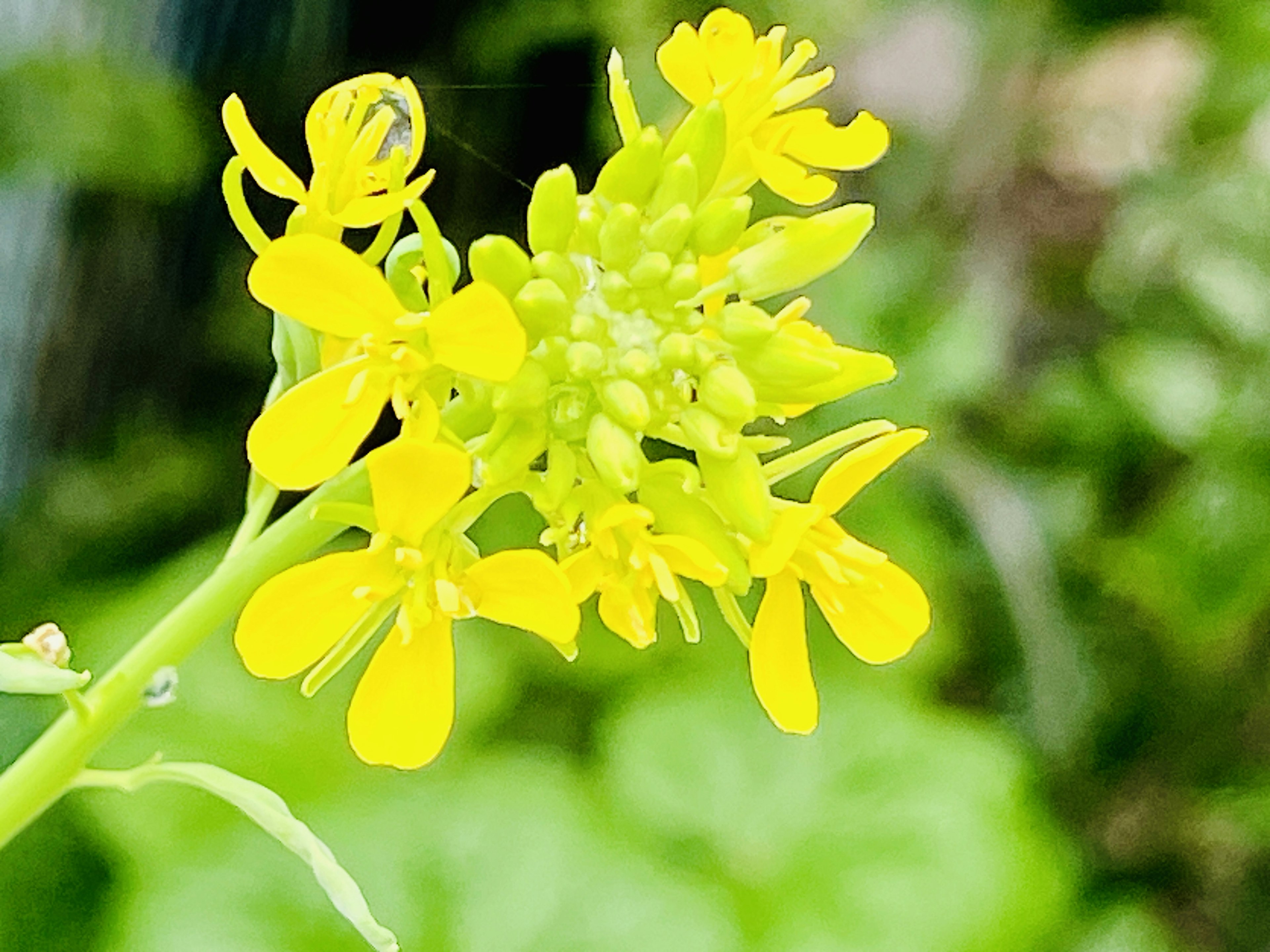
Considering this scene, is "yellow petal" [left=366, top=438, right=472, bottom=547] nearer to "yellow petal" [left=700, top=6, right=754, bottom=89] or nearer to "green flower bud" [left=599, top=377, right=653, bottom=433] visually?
"green flower bud" [left=599, top=377, right=653, bottom=433]

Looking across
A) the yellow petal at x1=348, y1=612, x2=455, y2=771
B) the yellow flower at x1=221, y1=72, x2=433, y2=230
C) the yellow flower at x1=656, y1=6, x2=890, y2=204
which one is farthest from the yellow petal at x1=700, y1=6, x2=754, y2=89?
the yellow petal at x1=348, y1=612, x2=455, y2=771

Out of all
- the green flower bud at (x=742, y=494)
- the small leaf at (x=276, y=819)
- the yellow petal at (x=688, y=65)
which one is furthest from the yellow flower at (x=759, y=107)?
the small leaf at (x=276, y=819)

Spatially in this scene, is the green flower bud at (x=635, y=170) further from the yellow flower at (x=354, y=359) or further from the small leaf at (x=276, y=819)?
the small leaf at (x=276, y=819)

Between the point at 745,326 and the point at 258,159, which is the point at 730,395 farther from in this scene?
the point at 258,159

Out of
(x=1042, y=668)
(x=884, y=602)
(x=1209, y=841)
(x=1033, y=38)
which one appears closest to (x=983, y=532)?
(x=1042, y=668)

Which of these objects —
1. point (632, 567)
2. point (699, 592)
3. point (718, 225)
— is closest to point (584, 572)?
point (632, 567)
